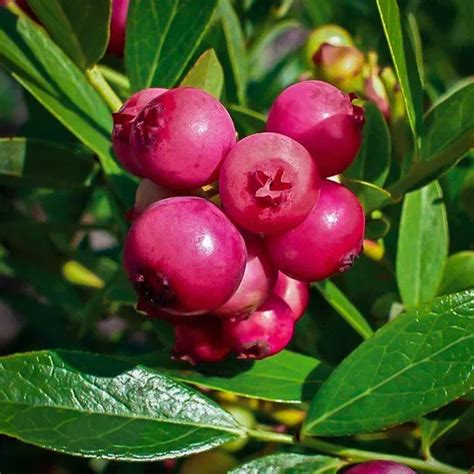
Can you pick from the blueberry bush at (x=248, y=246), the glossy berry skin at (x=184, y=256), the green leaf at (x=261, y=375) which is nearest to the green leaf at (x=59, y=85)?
the blueberry bush at (x=248, y=246)

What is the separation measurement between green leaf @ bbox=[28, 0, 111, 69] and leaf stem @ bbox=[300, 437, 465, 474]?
0.50 metres

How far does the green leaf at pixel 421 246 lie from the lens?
1.19 m

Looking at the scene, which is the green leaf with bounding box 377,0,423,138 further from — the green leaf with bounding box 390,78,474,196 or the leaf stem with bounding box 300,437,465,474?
the leaf stem with bounding box 300,437,465,474

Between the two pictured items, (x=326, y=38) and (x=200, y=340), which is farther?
(x=326, y=38)

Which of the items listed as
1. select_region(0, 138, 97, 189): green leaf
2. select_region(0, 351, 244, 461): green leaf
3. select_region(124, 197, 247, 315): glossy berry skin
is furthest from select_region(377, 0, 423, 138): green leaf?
select_region(0, 138, 97, 189): green leaf

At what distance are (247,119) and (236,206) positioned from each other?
0.31 metres

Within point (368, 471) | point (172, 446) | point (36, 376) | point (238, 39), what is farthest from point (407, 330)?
point (238, 39)

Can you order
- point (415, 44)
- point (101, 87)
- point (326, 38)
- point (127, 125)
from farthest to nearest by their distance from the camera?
point (326, 38) → point (415, 44) → point (101, 87) → point (127, 125)

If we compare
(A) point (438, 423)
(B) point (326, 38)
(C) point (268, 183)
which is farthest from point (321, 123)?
(B) point (326, 38)

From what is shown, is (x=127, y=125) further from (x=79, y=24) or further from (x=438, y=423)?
(x=438, y=423)

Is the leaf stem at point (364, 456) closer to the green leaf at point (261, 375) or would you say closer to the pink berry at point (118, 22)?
the green leaf at point (261, 375)

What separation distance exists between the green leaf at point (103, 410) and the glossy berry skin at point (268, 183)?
0.73 ft

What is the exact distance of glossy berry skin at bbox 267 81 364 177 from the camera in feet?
2.91

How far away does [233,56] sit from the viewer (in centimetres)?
129
